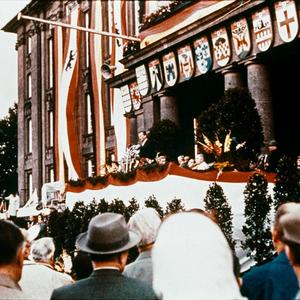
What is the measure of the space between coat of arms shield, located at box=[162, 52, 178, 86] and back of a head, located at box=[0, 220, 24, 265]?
56.9 ft

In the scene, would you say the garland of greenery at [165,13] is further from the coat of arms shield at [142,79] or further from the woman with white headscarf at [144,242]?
the woman with white headscarf at [144,242]

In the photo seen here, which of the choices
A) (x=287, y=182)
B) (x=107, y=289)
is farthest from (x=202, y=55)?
(x=107, y=289)

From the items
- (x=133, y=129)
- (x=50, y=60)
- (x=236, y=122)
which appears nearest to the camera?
(x=236, y=122)

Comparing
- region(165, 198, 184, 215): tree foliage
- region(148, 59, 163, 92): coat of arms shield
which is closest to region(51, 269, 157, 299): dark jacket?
region(165, 198, 184, 215): tree foliage

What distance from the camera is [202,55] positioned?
1948 cm

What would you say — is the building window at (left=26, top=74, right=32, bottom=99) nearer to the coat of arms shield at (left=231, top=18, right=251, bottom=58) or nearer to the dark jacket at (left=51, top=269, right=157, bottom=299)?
the coat of arms shield at (left=231, top=18, right=251, bottom=58)

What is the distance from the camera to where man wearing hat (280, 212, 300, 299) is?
143 inches

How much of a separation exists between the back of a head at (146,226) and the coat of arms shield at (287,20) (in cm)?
1167

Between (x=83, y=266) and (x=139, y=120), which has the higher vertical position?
(x=139, y=120)

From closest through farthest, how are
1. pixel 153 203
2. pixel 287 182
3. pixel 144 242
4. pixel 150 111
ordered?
pixel 144 242, pixel 287 182, pixel 153 203, pixel 150 111

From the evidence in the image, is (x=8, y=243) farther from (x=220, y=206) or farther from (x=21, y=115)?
(x=21, y=115)

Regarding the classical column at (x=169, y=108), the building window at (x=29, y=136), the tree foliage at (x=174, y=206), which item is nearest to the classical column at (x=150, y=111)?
the classical column at (x=169, y=108)

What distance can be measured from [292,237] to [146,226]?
1.37 meters

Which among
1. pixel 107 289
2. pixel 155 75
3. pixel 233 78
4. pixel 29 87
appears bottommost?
pixel 107 289
